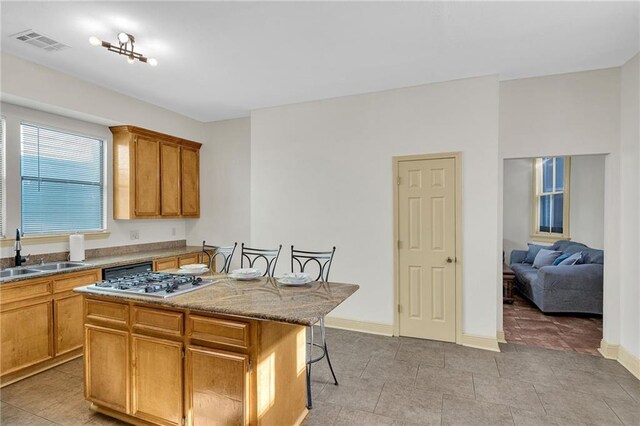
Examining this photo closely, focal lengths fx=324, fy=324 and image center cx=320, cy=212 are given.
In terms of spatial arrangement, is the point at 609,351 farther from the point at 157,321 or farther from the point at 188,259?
the point at 188,259

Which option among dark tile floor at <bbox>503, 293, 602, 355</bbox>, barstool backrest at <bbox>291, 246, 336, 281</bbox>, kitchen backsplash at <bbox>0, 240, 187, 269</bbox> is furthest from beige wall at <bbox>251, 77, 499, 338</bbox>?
kitchen backsplash at <bbox>0, 240, 187, 269</bbox>

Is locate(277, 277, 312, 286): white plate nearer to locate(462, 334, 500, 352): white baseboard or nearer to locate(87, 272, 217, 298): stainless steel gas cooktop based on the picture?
locate(87, 272, 217, 298): stainless steel gas cooktop

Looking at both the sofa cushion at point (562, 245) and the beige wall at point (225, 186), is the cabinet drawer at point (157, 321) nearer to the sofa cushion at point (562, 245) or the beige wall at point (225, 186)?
the beige wall at point (225, 186)

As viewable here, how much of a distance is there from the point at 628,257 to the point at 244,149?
4.89m

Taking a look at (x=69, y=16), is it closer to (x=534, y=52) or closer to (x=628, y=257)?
(x=534, y=52)

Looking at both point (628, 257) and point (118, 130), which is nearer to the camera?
point (628, 257)

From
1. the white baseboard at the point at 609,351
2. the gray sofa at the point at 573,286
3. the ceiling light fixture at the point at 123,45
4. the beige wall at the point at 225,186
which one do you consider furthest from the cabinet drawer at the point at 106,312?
the gray sofa at the point at 573,286

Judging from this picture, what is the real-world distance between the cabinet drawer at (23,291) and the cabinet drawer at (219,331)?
6.59 ft

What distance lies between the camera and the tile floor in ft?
7.77

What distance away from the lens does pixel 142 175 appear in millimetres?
4387

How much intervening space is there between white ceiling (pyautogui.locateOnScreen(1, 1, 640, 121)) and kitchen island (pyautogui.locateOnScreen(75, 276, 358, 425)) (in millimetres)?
2079

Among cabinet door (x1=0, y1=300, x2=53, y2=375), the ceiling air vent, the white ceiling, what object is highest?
the white ceiling

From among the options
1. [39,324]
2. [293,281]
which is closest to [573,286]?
[293,281]

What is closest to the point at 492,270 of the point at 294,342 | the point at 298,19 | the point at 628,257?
the point at 628,257
